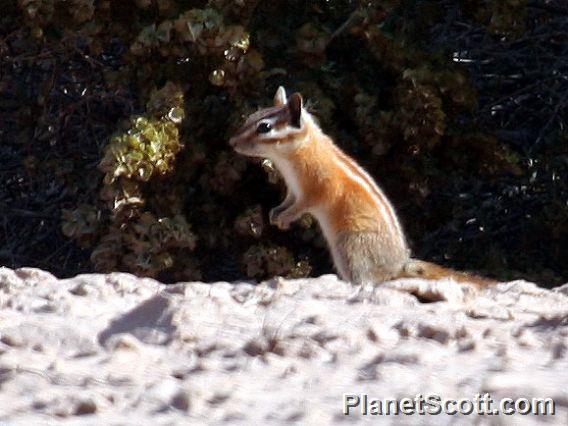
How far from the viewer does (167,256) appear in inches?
275

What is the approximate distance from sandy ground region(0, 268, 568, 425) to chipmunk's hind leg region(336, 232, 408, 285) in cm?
250

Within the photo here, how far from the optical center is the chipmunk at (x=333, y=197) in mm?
5941

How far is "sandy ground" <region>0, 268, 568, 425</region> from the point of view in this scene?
2.46 m

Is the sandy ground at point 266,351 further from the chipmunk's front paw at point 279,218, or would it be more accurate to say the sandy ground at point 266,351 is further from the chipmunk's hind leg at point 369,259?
the chipmunk's front paw at point 279,218

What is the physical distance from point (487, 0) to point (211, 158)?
67.6 inches

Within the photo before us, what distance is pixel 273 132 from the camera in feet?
20.9

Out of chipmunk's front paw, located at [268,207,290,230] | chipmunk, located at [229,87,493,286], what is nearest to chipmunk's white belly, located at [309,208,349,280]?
chipmunk, located at [229,87,493,286]

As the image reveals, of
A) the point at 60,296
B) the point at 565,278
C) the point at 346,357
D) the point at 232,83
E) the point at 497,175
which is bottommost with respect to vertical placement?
the point at 565,278

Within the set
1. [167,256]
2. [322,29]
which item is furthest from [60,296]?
[322,29]

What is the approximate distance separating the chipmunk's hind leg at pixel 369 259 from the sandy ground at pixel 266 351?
250cm

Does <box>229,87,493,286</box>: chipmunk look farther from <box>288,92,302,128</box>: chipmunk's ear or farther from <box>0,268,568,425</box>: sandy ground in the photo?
<box>0,268,568,425</box>: sandy ground

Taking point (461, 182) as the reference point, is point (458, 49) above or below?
above

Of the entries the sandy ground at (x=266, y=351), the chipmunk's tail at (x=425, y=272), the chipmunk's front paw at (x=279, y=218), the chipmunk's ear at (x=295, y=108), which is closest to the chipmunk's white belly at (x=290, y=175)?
the chipmunk's front paw at (x=279, y=218)

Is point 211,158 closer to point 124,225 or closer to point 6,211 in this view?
point 124,225
